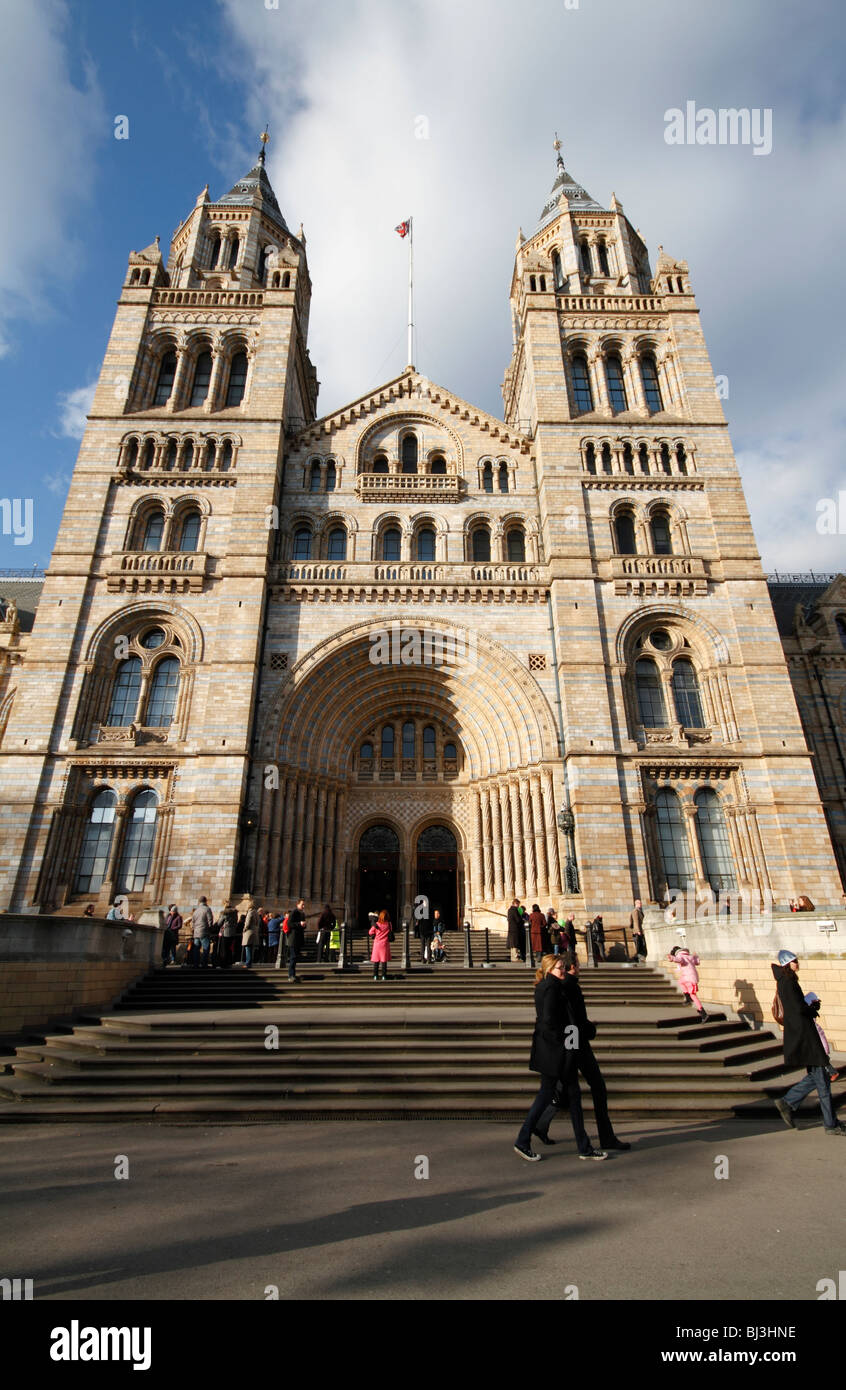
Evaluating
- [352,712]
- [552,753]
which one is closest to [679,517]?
[552,753]

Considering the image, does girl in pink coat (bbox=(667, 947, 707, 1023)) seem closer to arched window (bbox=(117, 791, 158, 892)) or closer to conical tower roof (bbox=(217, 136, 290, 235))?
arched window (bbox=(117, 791, 158, 892))

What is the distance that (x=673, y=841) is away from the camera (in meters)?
21.0

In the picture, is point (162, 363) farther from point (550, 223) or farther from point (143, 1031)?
point (143, 1031)

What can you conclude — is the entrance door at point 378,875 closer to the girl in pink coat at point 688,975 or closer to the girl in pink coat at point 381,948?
the girl in pink coat at point 381,948

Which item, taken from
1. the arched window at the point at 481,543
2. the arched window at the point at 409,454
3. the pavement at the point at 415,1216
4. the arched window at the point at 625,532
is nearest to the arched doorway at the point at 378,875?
the arched window at the point at 481,543

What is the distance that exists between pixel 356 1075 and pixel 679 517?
22.5 metres

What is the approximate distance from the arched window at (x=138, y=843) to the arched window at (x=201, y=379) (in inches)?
648

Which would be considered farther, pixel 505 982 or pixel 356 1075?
pixel 505 982

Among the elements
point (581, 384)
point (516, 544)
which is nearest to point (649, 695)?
point (516, 544)

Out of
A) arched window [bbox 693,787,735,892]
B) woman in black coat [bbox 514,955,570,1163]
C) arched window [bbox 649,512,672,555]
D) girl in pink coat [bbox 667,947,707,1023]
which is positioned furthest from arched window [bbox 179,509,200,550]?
woman in black coat [bbox 514,955,570,1163]

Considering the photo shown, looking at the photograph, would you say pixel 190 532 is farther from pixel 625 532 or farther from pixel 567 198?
pixel 567 198

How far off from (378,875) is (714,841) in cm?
1099

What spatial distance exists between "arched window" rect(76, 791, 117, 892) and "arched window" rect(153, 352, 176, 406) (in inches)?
641

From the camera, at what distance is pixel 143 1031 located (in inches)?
405
